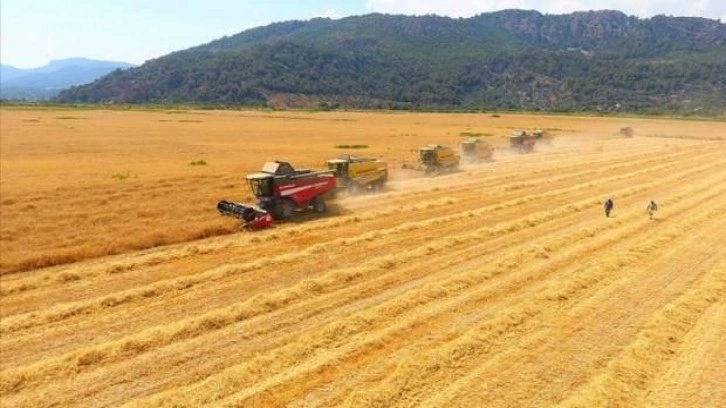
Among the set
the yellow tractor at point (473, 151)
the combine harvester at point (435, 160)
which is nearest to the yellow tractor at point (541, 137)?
the yellow tractor at point (473, 151)

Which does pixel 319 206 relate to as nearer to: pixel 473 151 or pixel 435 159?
pixel 435 159

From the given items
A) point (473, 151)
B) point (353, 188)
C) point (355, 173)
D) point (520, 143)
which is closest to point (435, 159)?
point (473, 151)

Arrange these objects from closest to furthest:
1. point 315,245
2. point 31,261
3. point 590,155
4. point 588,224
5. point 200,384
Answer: point 200,384 < point 31,261 < point 315,245 < point 588,224 < point 590,155

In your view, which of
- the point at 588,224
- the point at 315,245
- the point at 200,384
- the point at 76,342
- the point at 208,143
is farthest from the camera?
the point at 208,143

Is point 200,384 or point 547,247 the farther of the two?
point 547,247

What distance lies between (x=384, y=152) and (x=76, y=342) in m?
41.9

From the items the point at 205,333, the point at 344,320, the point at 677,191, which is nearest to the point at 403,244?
the point at 344,320

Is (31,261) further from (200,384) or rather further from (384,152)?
(384,152)

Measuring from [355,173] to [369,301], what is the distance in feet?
58.7

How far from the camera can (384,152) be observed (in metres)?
53.0

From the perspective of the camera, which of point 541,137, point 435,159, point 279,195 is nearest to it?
point 279,195

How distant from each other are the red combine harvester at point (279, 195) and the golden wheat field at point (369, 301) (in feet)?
2.25

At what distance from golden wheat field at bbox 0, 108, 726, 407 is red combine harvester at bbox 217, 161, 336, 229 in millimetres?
684

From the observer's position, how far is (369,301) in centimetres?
1446
